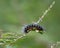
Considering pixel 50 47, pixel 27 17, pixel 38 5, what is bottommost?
pixel 50 47

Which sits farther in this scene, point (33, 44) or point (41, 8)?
point (41, 8)

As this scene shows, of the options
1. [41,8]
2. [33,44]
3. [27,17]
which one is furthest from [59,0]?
[33,44]

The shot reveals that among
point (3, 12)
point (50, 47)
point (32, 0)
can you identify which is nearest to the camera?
point (50, 47)

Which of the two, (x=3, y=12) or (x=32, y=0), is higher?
(x=32, y=0)

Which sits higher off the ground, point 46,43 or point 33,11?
point 33,11

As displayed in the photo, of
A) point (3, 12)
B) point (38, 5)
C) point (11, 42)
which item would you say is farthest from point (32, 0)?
point (11, 42)

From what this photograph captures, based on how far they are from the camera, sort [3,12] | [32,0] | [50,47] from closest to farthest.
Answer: [50,47]
[3,12]
[32,0]

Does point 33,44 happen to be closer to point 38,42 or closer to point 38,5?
point 38,42

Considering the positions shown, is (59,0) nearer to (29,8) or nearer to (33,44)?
(29,8)

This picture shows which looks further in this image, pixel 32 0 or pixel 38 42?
pixel 32 0
